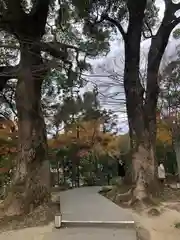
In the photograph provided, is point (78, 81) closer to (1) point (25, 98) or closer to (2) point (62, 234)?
(1) point (25, 98)

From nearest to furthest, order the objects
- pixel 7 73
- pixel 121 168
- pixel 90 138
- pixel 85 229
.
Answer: pixel 85 229
pixel 7 73
pixel 90 138
pixel 121 168

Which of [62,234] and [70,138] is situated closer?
[62,234]

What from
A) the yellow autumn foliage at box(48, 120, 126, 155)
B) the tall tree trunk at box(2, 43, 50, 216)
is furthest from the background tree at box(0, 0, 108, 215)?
the yellow autumn foliage at box(48, 120, 126, 155)

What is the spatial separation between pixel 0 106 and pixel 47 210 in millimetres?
9123

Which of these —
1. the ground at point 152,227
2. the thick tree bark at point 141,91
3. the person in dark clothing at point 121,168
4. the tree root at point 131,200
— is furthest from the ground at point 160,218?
the person in dark clothing at point 121,168

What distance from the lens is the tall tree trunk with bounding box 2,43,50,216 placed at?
872 centimetres

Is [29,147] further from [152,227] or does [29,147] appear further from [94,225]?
[152,227]

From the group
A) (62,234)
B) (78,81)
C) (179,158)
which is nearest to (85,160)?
(78,81)

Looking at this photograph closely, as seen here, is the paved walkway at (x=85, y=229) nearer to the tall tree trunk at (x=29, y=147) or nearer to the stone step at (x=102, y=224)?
the stone step at (x=102, y=224)

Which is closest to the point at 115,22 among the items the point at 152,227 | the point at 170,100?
the point at 170,100

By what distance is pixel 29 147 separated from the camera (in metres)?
9.19

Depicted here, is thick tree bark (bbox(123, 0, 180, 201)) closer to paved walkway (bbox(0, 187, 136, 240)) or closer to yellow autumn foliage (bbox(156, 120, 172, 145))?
paved walkway (bbox(0, 187, 136, 240))

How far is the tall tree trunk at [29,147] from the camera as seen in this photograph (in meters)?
8.72

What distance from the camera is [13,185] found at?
8922mm
